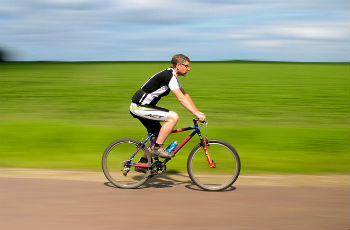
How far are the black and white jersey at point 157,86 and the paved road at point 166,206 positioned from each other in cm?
127

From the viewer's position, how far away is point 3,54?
70.1 metres

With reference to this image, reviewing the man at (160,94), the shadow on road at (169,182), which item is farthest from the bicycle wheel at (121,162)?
the man at (160,94)

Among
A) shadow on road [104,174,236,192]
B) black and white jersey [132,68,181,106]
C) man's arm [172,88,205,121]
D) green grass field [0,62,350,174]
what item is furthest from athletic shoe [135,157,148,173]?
green grass field [0,62,350,174]

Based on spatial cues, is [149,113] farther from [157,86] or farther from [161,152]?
[161,152]

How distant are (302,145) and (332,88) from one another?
892 inches

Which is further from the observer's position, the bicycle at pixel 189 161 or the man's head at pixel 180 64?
the bicycle at pixel 189 161

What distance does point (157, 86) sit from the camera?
22.9 ft

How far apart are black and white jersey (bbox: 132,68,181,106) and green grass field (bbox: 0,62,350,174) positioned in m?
2.14

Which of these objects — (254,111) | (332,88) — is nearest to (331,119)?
(254,111)

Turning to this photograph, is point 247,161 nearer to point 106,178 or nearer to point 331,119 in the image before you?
point 106,178

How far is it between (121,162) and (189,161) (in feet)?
3.45

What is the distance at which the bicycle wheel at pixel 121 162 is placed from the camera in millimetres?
7266

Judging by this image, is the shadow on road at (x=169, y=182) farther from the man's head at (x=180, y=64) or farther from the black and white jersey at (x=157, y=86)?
the man's head at (x=180, y=64)

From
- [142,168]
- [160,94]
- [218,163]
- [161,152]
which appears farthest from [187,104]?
[142,168]
